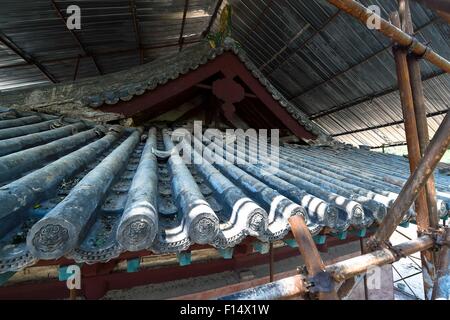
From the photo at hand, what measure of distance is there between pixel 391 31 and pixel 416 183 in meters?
1.64

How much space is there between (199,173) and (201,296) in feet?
4.34

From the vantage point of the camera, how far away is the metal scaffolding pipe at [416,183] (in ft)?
7.05

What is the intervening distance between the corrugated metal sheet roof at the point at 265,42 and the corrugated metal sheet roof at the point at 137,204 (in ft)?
18.0

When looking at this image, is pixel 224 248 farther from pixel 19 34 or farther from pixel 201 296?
pixel 19 34

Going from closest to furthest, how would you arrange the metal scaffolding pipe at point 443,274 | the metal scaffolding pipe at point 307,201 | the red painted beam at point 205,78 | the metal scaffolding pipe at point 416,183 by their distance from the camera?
1. the metal scaffolding pipe at point 307,201
2. the metal scaffolding pipe at point 416,183
3. the metal scaffolding pipe at point 443,274
4. the red painted beam at point 205,78

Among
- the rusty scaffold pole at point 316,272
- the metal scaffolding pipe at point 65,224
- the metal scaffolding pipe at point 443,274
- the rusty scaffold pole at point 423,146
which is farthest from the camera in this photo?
the rusty scaffold pole at point 423,146

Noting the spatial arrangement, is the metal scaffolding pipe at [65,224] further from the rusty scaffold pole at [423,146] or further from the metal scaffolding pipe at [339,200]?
the rusty scaffold pole at [423,146]

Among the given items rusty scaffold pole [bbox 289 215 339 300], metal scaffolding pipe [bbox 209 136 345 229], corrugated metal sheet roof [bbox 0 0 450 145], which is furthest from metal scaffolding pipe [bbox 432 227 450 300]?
corrugated metal sheet roof [bbox 0 0 450 145]

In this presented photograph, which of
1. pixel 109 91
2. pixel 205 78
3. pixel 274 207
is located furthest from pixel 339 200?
pixel 109 91

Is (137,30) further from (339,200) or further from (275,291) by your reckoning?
(275,291)

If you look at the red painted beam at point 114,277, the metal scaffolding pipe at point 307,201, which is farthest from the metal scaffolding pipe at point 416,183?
the red painted beam at point 114,277

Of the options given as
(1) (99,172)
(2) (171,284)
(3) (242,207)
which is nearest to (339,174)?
(3) (242,207)

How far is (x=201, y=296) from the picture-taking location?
263 cm

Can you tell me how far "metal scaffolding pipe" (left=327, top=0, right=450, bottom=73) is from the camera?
2.49 m
